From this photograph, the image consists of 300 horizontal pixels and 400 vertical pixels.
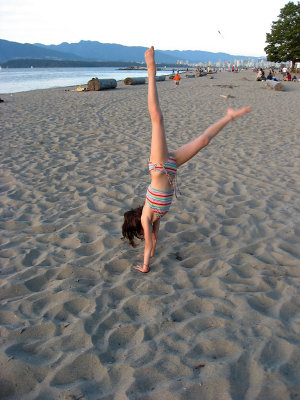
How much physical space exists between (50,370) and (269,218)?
9.93 feet

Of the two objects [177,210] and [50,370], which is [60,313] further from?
[177,210]

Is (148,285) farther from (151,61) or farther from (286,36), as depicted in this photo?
(286,36)

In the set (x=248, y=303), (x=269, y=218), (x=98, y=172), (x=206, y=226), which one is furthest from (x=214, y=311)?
(x=98, y=172)

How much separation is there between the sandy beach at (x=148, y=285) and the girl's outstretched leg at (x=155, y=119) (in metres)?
1.08

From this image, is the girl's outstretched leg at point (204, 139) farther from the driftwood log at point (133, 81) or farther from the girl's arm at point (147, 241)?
the driftwood log at point (133, 81)

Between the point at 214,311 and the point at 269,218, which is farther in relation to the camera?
the point at 269,218

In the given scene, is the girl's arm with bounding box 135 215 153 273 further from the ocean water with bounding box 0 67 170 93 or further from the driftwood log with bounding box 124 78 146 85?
Answer: the ocean water with bounding box 0 67 170 93

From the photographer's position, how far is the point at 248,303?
2586mm

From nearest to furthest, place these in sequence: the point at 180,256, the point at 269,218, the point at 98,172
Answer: the point at 180,256 < the point at 269,218 < the point at 98,172

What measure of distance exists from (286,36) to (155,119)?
50319mm

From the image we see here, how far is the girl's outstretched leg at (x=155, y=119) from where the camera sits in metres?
2.75

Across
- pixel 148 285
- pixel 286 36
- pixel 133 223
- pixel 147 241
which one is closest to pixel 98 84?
pixel 133 223

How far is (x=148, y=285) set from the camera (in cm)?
283

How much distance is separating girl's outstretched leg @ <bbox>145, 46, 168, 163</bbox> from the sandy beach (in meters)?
1.08
